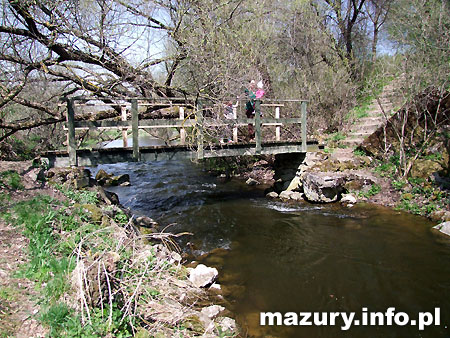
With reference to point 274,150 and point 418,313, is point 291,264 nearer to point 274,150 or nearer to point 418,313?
point 418,313

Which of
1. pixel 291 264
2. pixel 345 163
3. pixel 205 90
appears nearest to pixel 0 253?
pixel 291 264

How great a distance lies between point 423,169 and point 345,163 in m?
2.57

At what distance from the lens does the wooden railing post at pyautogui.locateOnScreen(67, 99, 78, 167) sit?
7672 millimetres

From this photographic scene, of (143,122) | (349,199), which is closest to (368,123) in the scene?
(349,199)

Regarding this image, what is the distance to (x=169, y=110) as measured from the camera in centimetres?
1081

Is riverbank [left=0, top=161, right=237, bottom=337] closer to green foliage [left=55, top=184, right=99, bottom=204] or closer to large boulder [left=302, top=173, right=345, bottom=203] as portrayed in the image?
green foliage [left=55, top=184, right=99, bottom=204]

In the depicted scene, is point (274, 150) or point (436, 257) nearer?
point (436, 257)

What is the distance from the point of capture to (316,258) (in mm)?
6465

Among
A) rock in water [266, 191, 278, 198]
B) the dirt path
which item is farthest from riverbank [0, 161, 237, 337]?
the dirt path

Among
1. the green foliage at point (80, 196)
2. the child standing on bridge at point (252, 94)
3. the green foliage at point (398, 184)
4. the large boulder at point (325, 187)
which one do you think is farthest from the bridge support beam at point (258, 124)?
the green foliage at point (80, 196)

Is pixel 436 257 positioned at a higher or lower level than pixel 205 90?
lower

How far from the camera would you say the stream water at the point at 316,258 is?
15.8 feet

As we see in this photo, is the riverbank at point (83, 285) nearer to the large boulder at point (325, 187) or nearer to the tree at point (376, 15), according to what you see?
the large boulder at point (325, 187)

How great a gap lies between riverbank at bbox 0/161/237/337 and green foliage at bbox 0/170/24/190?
0.22m
